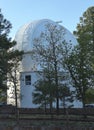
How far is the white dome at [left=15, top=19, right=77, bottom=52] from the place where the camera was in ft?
189

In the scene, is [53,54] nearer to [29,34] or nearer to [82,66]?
[82,66]

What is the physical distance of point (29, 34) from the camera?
5834cm

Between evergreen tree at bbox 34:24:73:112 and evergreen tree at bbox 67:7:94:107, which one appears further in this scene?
evergreen tree at bbox 34:24:73:112

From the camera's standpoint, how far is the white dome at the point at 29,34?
189 ft

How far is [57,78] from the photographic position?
32188mm

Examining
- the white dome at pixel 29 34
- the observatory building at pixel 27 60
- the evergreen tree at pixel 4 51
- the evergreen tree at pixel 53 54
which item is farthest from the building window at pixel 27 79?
the evergreen tree at pixel 53 54

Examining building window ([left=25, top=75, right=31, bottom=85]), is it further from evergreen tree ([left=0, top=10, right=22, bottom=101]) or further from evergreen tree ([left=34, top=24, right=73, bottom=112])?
evergreen tree ([left=34, top=24, right=73, bottom=112])

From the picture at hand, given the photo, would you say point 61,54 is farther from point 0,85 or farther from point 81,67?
point 0,85

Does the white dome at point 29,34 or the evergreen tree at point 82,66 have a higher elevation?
the white dome at point 29,34

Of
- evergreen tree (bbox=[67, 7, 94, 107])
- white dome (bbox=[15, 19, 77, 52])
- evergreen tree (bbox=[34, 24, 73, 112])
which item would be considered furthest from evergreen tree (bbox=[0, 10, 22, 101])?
white dome (bbox=[15, 19, 77, 52])

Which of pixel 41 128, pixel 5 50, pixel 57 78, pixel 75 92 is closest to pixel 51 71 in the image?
pixel 57 78

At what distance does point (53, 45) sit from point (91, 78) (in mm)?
5409

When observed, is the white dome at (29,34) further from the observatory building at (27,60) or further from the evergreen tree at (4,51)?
the evergreen tree at (4,51)

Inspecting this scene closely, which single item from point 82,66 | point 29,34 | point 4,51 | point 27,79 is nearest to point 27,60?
point 27,79
